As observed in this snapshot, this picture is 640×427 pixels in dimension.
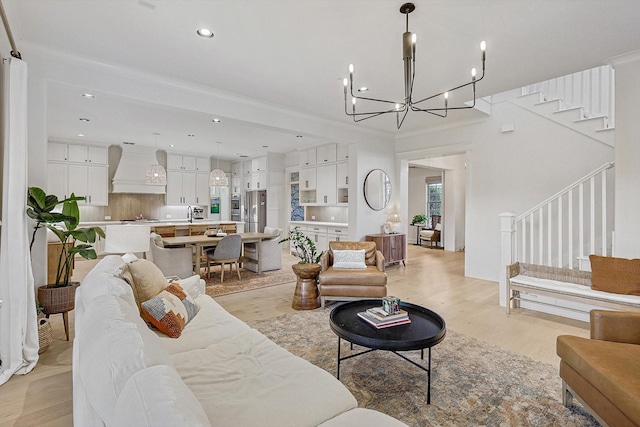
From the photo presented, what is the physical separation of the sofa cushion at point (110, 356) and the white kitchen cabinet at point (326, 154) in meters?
6.46

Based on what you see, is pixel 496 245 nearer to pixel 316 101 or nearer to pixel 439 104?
pixel 439 104

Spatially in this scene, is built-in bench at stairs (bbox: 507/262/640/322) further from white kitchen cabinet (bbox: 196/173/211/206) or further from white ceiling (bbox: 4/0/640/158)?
white kitchen cabinet (bbox: 196/173/211/206)

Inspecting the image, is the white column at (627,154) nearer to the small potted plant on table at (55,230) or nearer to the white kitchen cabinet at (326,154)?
the white kitchen cabinet at (326,154)

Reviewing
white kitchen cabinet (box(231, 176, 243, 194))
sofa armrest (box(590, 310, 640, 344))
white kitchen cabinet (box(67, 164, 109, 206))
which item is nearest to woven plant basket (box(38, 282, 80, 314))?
sofa armrest (box(590, 310, 640, 344))

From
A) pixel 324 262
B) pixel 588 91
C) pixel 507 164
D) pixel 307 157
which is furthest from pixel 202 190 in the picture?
pixel 588 91

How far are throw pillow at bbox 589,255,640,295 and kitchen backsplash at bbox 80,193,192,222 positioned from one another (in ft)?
30.0

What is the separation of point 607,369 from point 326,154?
255 inches

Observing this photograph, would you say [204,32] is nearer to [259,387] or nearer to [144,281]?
[144,281]

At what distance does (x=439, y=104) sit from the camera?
4.88 m

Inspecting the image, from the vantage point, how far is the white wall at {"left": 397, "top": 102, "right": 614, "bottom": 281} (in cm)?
455

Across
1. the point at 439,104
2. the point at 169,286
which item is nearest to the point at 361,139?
the point at 439,104

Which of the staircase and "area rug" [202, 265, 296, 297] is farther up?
the staircase

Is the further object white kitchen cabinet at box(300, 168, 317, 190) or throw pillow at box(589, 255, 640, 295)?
white kitchen cabinet at box(300, 168, 317, 190)

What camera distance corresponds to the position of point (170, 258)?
4.91 meters
